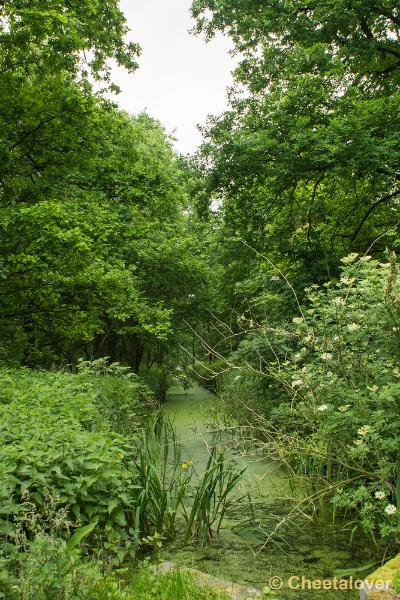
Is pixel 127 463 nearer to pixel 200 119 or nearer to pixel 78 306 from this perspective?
Answer: pixel 78 306

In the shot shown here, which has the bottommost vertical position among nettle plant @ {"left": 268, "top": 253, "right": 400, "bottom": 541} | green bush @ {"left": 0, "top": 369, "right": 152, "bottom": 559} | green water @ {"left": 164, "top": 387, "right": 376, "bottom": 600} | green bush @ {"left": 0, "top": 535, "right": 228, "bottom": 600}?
green water @ {"left": 164, "top": 387, "right": 376, "bottom": 600}

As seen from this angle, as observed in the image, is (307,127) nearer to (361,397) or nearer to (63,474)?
(361,397)

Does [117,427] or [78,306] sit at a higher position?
[78,306]

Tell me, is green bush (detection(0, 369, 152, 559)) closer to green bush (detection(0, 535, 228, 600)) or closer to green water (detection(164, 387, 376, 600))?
green bush (detection(0, 535, 228, 600))

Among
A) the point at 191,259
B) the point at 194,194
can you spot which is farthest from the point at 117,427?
the point at 191,259

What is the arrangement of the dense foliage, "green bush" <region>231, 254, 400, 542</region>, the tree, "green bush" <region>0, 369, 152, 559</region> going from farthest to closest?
the tree, the dense foliage, "green bush" <region>231, 254, 400, 542</region>, "green bush" <region>0, 369, 152, 559</region>

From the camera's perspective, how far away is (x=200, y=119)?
1041cm

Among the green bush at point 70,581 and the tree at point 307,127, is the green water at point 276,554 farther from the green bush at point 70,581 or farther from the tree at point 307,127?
the tree at point 307,127

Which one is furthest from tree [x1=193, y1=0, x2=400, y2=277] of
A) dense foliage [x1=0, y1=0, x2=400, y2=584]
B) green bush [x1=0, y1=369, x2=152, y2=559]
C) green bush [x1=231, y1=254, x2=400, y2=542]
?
green bush [x1=0, y1=369, x2=152, y2=559]

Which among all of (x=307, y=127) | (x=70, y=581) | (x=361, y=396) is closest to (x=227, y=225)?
(x=307, y=127)

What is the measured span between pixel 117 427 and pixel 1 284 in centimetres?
469

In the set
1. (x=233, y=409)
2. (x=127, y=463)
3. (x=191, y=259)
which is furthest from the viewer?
(x=191, y=259)

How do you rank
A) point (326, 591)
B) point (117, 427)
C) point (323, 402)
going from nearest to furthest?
point (326, 591) → point (323, 402) → point (117, 427)

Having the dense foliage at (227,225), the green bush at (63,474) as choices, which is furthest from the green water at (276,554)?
the green bush at (63,474)
